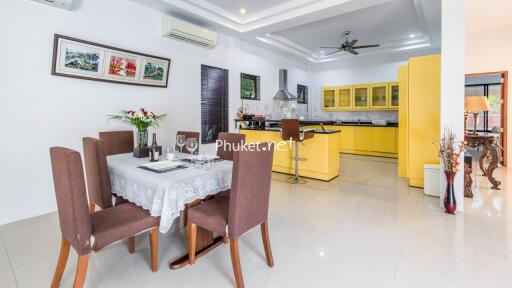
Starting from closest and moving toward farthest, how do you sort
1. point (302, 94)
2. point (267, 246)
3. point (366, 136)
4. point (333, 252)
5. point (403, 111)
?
point (267, 246)
point (333, 252)
point (403, 111)
point (366, 136)
point (302, 94)

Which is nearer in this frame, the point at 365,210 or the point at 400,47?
the point at 365,210

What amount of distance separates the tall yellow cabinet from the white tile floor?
0.77 metres

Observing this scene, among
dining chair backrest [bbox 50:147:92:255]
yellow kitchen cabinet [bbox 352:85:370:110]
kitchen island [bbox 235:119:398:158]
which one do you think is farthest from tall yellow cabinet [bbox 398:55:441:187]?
dining chair backrest [bbox 50:147:92:255]

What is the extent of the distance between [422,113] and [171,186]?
3.70m

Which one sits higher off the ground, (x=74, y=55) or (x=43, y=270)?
(x=74, y=55)

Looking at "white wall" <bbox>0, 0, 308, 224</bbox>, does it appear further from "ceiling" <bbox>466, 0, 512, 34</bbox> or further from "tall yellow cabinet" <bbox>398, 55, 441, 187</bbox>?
"ceiling" <bbox>466, 0, 512, 34</bbox>

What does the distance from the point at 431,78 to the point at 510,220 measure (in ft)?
6.52

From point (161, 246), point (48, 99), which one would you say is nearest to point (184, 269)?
point (161, 246)

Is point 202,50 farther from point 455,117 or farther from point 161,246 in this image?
point 455,117

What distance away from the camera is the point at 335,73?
25.7 ft

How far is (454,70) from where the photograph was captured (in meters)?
2.84

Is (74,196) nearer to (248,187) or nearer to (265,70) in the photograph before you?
(248,187)

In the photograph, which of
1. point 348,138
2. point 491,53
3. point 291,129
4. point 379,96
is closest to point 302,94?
point 348,138

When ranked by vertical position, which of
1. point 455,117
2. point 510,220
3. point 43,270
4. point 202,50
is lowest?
point 43,270
